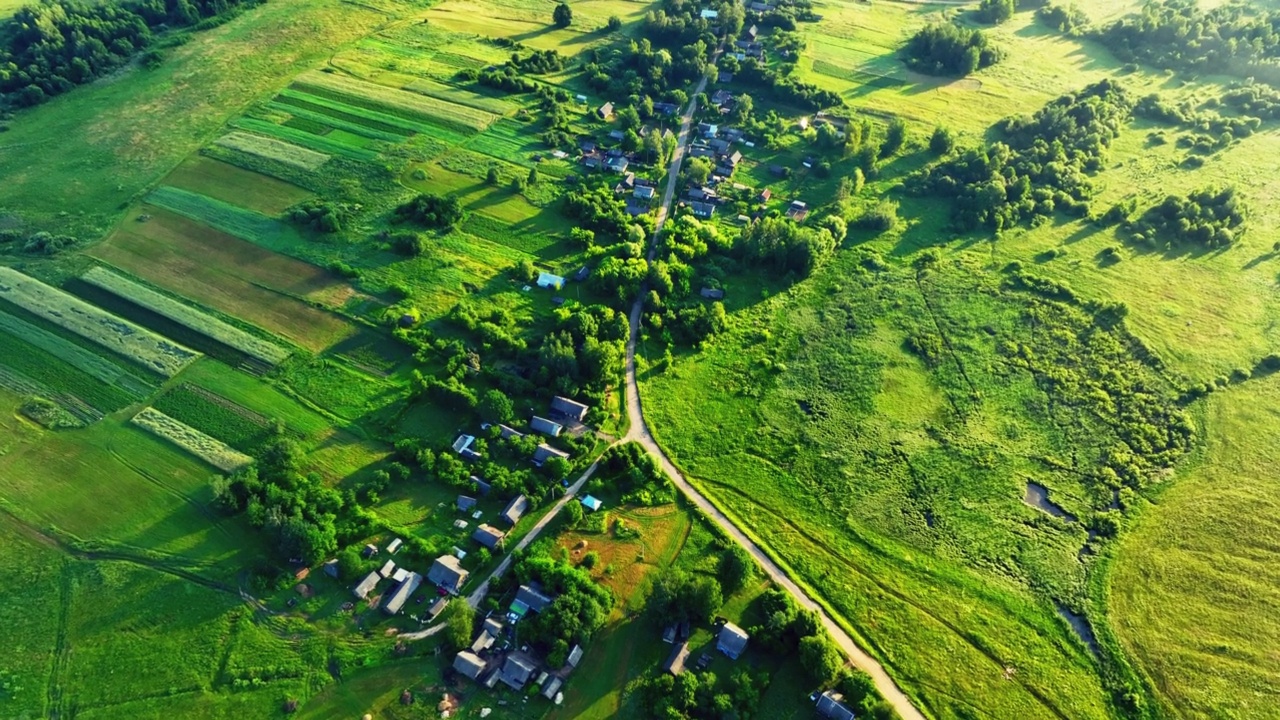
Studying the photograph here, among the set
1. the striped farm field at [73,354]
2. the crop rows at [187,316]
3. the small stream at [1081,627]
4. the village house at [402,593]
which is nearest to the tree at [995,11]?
the small stream at [1081,627]

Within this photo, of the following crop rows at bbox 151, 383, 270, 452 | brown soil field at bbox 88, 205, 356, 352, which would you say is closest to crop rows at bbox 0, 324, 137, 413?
crop rows at bbox 151, 383, 270, 452

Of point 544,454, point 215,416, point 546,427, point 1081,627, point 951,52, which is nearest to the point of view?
point 1081,627

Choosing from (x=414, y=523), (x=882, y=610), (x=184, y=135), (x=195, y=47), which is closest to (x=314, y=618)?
(x=414, y=523)

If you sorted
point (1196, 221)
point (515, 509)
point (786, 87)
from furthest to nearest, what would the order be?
1. point (786, 87)
2. point (1196, 221)
3. point (515, 509)

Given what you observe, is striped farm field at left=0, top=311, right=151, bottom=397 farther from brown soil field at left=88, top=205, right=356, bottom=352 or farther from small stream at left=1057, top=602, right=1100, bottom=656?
small stream at left=1057, top=602, right=1100, bottom=656

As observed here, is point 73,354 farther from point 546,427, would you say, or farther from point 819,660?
point 819,660

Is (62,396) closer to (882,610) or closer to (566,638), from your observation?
(566,638)

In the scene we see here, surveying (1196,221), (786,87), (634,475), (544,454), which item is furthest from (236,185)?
(1196,221)
